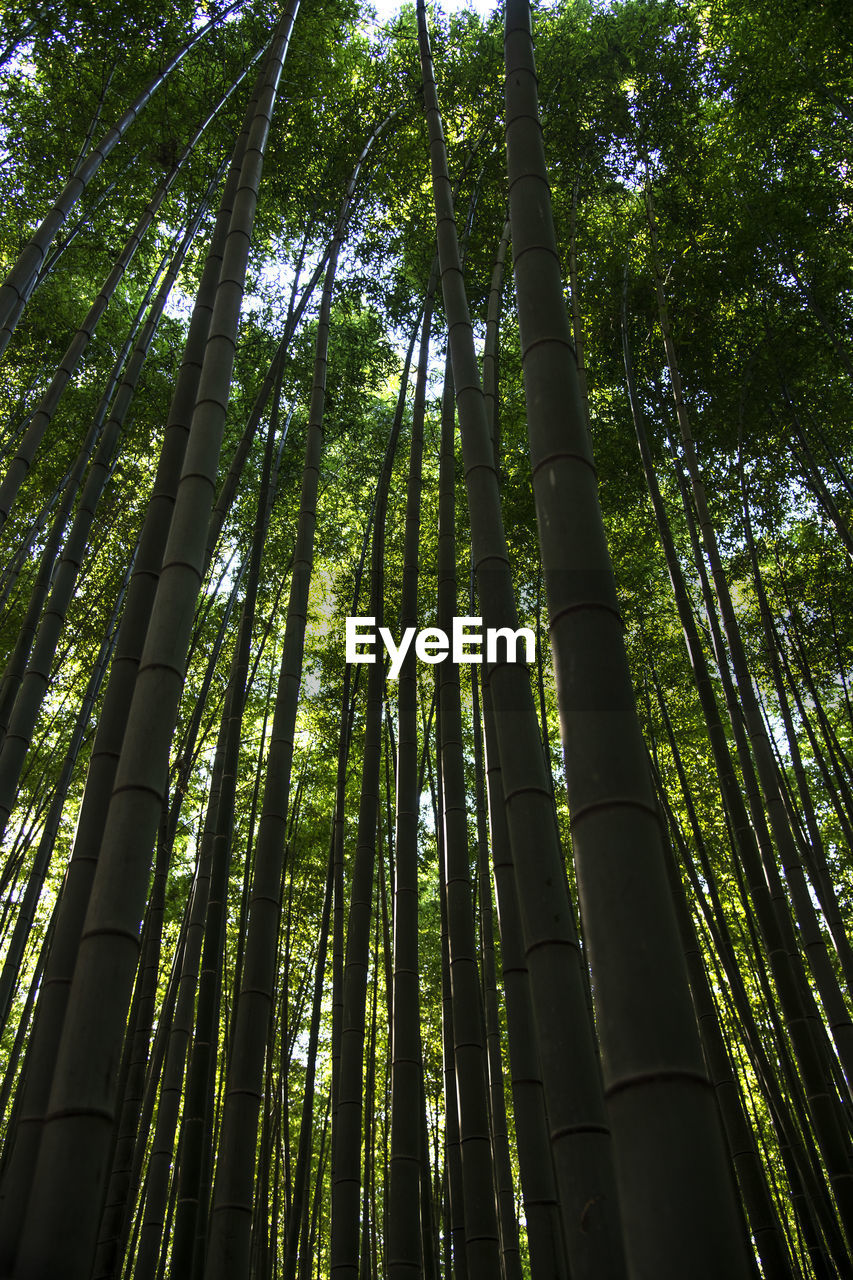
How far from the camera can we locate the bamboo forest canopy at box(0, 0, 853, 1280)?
121 centimetres

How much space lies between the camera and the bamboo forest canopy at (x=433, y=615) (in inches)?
47.7

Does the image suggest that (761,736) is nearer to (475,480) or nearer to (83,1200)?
(475,480)

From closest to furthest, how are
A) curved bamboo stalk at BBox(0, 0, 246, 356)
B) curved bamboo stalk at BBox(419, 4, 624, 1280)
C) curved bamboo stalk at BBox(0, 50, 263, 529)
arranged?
1. curved bamboo stalk at BBox(419, 4, 624, 1280)
2. curved bamboo stalk at BBox(0, 0, 246, 356)
3. curved bamboo stalk at BBox(0, 50, 263, 529)

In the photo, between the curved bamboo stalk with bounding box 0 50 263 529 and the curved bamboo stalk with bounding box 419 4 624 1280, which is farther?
the curved bamboo stalk with bounding box 0 50 263 529

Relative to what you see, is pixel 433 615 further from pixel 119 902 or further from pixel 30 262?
pixel 119 902

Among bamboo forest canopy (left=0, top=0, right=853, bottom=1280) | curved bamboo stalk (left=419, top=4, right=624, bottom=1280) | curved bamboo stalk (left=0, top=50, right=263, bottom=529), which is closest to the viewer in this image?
curved bamboo stalk (left=419, top=4, right=624, bottom=1280)

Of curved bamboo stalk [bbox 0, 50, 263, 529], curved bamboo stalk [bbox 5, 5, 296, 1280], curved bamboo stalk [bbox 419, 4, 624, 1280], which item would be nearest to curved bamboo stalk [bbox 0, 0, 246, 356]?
curved bamboo stalk [bbox 0, 50, 263, 529]

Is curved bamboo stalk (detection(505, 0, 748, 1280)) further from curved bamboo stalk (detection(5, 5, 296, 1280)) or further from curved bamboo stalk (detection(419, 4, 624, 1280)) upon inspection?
curved bamboo stalk (detection(5, 5, 296, 1280))

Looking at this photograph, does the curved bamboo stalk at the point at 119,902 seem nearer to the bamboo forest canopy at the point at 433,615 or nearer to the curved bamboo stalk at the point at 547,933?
the bamboo forest canopy at the point at 433,615

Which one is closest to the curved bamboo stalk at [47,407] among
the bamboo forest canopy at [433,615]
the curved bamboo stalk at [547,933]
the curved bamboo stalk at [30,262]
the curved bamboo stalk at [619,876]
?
the bamboo forest canopy at [433,615]

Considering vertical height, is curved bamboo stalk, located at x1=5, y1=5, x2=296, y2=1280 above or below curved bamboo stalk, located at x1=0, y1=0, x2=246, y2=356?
below

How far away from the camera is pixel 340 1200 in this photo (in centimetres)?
234

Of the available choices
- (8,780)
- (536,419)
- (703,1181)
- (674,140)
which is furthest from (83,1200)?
(674,140)

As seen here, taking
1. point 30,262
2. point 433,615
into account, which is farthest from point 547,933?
point 433,615
